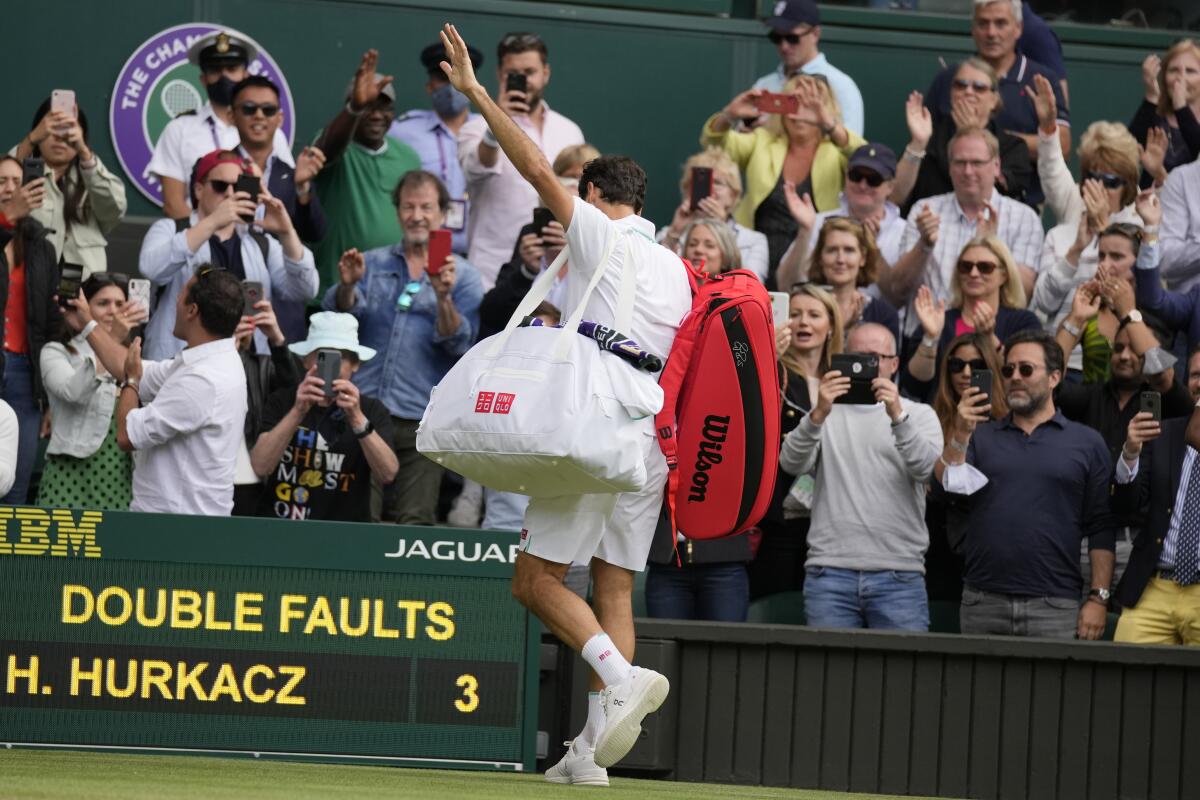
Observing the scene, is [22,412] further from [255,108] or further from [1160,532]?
[1160,532]

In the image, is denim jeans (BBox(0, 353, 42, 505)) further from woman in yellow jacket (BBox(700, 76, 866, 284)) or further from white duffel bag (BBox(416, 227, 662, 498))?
woman in yellow jacket (BBox(700, 76, 866, 284))

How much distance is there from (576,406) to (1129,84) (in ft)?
31.8

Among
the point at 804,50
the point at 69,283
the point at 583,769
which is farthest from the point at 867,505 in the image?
the point at 69,283

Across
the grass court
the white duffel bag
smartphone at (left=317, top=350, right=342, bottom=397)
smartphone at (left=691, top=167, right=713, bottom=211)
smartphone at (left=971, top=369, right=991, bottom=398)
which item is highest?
smartphone at (left=691, top=167, right=713, bottom=211)

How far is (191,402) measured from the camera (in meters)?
8.20

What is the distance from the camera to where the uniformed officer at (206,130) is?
35.9 ft

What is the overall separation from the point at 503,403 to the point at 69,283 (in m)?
3.97

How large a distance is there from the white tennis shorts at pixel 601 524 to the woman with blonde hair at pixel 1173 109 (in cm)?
608

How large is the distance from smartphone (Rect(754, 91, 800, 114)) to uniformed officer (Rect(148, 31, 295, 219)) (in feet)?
9.11

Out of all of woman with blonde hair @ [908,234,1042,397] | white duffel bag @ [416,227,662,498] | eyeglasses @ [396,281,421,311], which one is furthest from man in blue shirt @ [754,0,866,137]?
white duffel bag @ [416,227,662,498]

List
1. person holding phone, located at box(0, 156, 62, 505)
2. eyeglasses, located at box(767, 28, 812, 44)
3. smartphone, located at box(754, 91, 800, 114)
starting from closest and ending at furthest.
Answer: person holding phone, located at box(0, 156, 62, 505), smartphone, located at box(754, 91, 800, 114), eyeglasses, located at box(767, 28, 812, 44)

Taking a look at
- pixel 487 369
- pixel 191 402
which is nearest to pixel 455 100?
pixel 191 402

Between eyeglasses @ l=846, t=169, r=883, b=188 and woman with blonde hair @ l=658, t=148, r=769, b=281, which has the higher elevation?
eyeglasses @ l=846, t=169, r=883, b=188

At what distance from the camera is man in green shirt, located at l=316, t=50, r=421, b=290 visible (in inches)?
451
